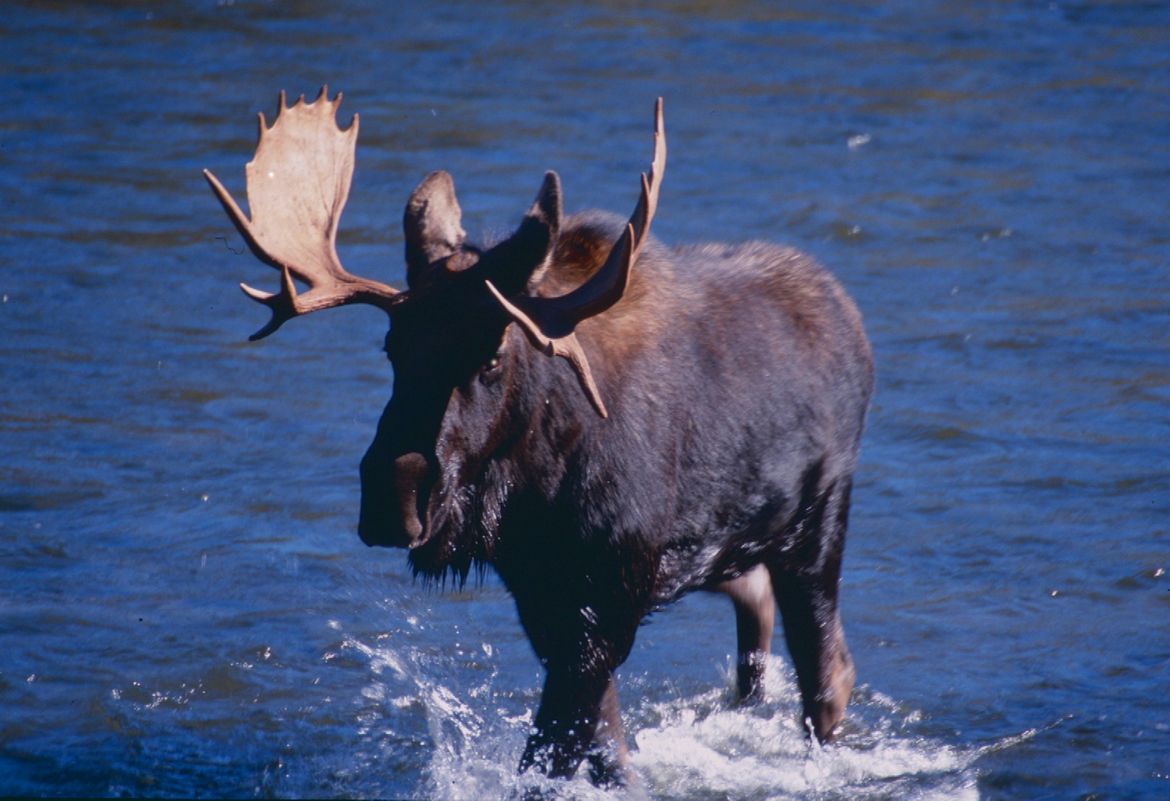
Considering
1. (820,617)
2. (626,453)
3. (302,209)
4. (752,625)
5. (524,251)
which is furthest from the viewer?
(752,625)

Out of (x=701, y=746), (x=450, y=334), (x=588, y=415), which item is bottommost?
(x=701, y=746)

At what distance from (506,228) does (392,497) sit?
1.02m

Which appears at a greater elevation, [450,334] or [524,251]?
[524,251]

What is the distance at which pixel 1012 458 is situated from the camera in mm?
8219

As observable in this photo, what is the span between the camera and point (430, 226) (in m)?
4.86

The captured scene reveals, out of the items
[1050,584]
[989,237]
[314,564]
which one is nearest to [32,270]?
[314,564]

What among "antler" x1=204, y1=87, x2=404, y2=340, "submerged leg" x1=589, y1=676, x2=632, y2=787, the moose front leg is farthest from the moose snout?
"submerged leg" x1=589, y1=676, x2=632, y2=787

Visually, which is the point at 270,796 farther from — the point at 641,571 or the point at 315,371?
the point at 315,371

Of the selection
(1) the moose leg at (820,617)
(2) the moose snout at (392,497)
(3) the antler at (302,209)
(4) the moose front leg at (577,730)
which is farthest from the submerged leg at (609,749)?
(3) the antler at (302,209)

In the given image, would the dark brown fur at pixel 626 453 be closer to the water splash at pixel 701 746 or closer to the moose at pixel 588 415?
the moose at pixel 588 415

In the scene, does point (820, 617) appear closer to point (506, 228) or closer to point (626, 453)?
point (626, 453)

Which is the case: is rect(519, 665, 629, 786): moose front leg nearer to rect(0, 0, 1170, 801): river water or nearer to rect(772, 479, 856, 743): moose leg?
rect(0, 0, 1170, 801): river water

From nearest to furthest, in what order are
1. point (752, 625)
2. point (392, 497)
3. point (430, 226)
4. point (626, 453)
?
point (392, 497) < point (430, 226) < point (626, 453) < point (752, 625)

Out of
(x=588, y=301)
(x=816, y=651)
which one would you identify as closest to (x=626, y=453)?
(x=588, y=301)
